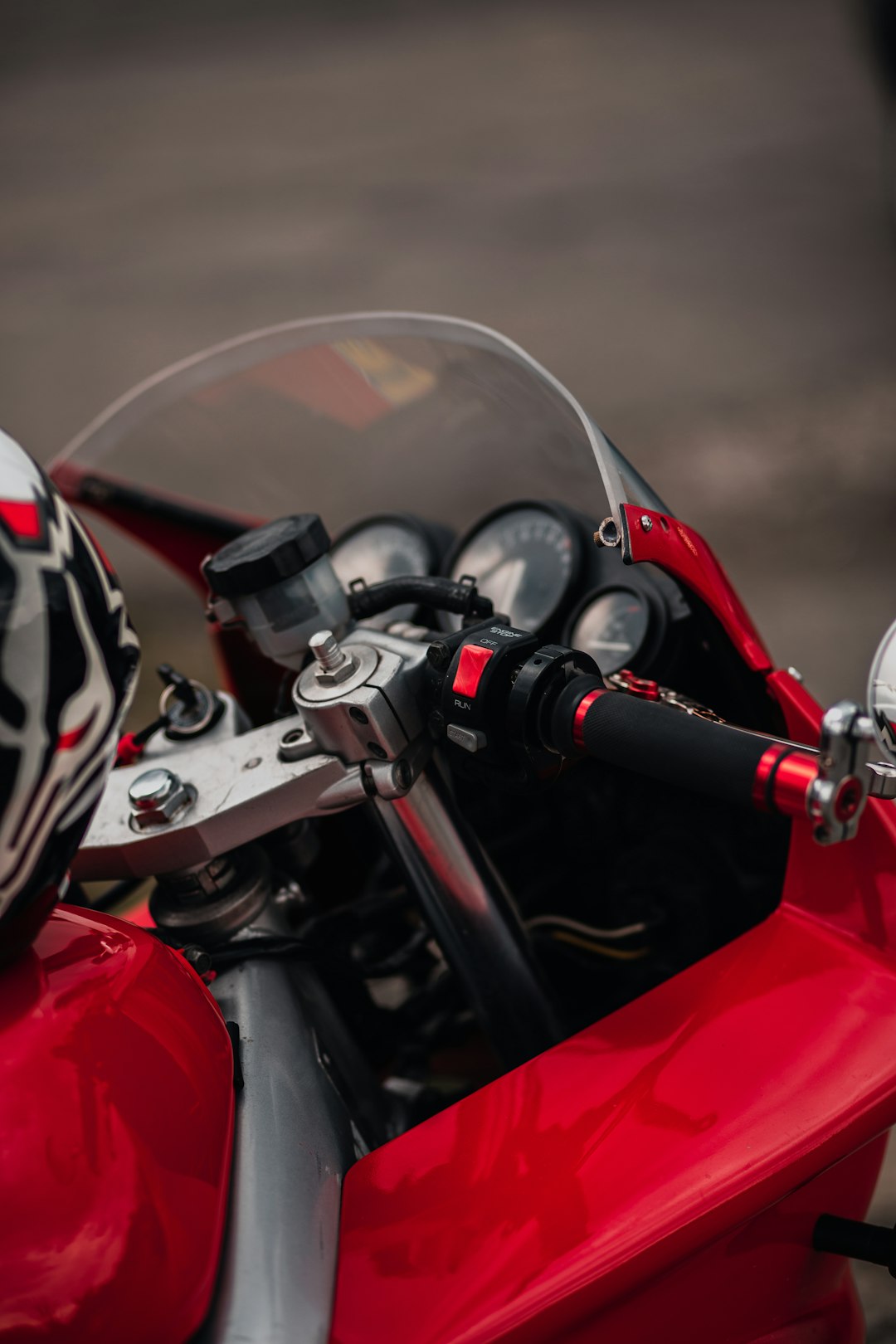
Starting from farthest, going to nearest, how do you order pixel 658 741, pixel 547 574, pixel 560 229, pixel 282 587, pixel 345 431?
pixel 560 229, pixel 345 431, pixel 547 574, pixel 282 587, pixel 658 741

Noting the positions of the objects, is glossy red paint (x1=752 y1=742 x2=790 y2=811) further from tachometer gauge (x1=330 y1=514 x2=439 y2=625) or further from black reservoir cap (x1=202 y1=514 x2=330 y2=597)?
tachometer gauge (x1=330 y1=514 x2=439 y2=625)

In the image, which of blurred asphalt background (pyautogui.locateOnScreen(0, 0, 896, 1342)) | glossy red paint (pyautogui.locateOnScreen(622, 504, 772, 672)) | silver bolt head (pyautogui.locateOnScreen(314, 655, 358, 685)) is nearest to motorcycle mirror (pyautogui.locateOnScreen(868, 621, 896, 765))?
glossy red paint (pyautogui.locateOnScreen(622, 504, 772, 672))

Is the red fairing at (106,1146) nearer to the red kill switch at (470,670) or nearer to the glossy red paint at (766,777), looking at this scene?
the red kill switch at (470,670)

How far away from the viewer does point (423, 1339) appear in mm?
796

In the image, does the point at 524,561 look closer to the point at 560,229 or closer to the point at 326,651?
the point at 326,651

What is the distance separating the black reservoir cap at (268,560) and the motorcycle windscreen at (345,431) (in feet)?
0.95

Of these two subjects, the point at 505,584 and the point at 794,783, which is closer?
the point at 794,783

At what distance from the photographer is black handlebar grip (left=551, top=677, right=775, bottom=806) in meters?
0.74

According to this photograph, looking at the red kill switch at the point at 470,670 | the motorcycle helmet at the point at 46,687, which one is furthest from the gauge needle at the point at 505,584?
the motorcycle helmet at the point at 46,687

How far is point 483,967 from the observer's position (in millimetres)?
1068

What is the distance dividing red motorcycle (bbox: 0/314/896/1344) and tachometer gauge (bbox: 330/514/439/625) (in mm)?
88

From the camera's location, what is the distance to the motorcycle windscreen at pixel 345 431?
1261mm

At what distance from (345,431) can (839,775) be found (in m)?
0.99

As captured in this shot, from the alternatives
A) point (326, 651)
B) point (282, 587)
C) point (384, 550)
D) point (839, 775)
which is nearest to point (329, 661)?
point (326, 651)
